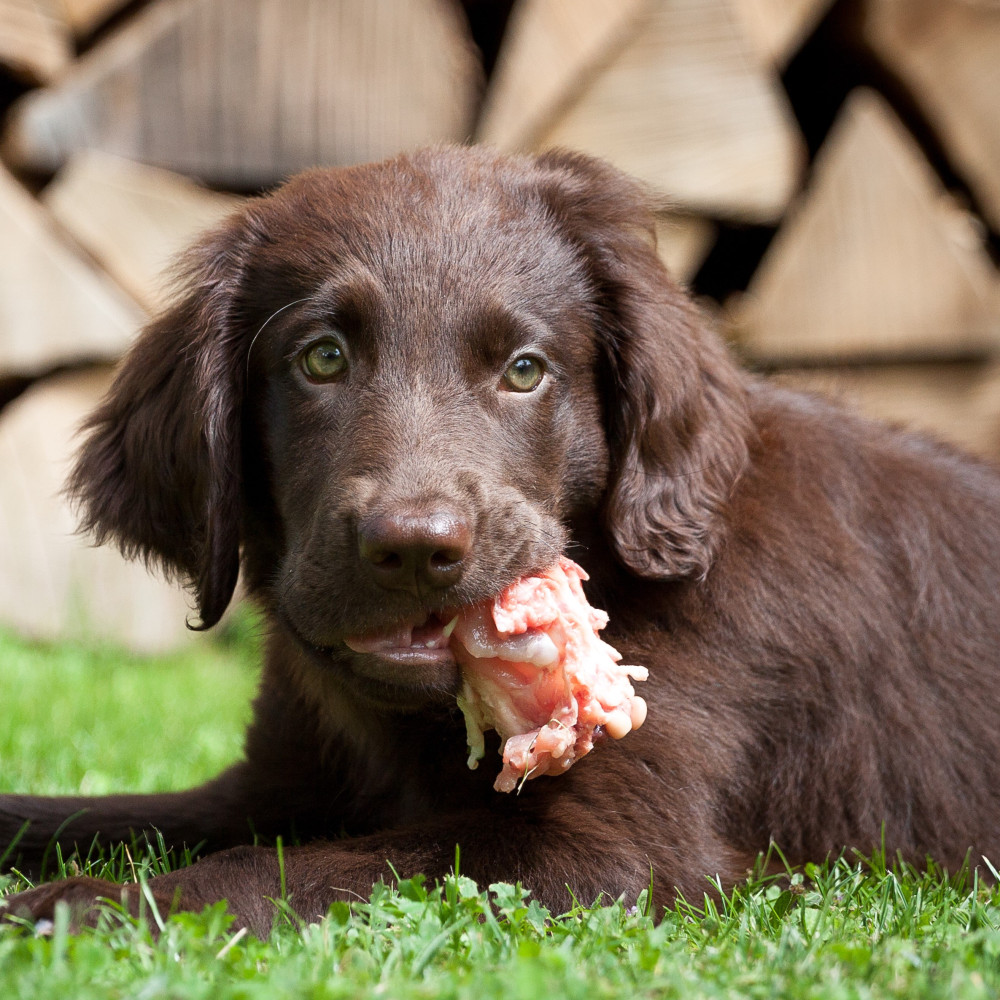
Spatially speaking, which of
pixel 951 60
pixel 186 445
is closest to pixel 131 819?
pixel 186 445

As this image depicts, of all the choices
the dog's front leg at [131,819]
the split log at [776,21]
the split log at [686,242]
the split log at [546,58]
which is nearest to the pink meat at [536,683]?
the dog's front leg at [131,819]

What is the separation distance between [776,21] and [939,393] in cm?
160

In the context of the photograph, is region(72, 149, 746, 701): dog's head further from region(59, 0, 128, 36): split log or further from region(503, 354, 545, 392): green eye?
region(59, 0, 128, 36): split log

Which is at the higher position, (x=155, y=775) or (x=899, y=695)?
(x=899, y=695)

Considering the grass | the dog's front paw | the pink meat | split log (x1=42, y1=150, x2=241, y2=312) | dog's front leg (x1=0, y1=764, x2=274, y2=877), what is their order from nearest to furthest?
the grass → the dog's front paw → the pink meat → dog's front leg (x1=0, y1=764, x2=274, y2=877) → split log (x1=42, y1=150, x2=241, y2=312)

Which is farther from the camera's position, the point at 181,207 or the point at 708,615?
the point at 181,207

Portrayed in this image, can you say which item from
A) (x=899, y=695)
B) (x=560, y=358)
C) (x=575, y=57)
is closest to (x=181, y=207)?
(x=575, y=57)

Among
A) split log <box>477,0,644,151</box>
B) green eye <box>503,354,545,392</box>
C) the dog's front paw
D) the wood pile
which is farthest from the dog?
the wood pile

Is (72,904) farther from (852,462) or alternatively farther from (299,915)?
(852,462)

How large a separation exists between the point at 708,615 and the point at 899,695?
1.61 ft

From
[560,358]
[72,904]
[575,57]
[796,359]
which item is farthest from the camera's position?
[796,359]

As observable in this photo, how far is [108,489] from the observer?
270cm

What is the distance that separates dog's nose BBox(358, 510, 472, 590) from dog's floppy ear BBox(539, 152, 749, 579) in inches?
20.1

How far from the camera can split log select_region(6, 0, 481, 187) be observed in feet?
15.8
